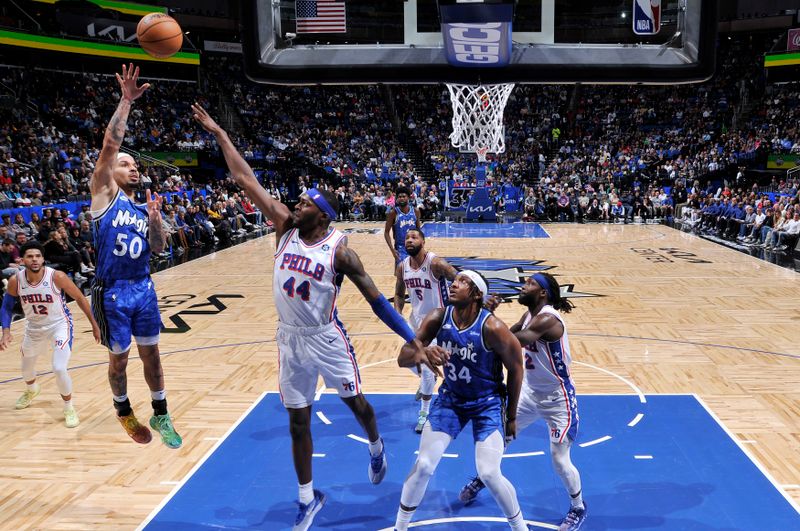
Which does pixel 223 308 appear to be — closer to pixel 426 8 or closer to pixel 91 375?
pixel 91 375

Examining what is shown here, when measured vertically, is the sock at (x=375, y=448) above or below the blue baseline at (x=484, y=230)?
above

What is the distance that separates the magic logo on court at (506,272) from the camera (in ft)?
39.8

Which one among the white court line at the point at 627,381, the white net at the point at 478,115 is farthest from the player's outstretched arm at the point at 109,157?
the white net at the point at 478,115

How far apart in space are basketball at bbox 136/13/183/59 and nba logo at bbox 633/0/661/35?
6.86 meters

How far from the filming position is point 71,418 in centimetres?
628

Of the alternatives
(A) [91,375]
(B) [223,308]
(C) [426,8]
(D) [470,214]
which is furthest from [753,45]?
(A) [91,375]

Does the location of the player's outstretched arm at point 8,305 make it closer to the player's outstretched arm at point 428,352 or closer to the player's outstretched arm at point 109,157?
the player's outstretched arm at point 109,157

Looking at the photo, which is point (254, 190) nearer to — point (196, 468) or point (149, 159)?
point (196, 468)

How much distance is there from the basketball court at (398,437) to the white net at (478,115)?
4.03m

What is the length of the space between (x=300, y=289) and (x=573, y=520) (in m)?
2.22

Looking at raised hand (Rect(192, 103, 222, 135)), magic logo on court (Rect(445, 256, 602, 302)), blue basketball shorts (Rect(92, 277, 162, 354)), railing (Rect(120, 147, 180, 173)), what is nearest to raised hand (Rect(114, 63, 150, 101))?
raised hand (Rect(192, 103, 222, 135))

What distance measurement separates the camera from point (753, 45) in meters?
35.8

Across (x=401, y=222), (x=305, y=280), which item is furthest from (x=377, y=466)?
(x=401, y=222)

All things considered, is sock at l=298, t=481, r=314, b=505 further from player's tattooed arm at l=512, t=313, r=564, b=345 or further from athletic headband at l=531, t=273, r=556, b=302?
athletic headband at l=531, t=273, r=556, b=302
